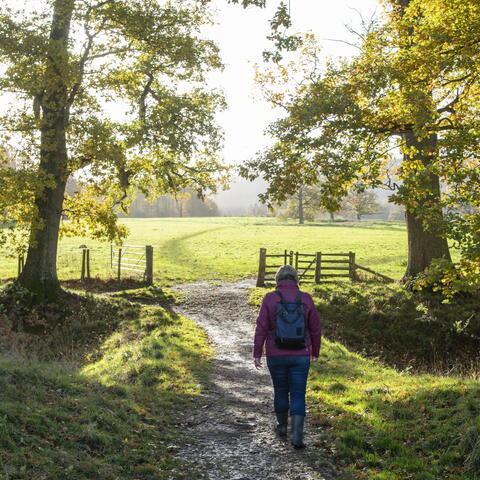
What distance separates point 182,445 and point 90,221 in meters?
12.8

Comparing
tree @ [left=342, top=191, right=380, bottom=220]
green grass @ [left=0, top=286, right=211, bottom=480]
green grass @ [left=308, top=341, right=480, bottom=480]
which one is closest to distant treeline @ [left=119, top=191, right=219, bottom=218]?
tree @ [left=342, top=191, right=380, bottom=220]

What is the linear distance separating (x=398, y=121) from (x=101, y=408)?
11458mm

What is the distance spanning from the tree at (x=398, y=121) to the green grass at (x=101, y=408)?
5750 millimetres

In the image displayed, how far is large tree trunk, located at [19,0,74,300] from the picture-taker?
47.3 ft

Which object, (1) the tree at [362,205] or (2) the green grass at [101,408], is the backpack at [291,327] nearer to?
(2) the green grass at [101,408]

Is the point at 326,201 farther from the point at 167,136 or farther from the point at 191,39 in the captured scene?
the point at 191,39

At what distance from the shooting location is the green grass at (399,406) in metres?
5.54

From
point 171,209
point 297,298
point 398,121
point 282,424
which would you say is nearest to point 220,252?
point 398,121

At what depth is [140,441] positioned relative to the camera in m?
6.21

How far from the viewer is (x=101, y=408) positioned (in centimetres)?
668

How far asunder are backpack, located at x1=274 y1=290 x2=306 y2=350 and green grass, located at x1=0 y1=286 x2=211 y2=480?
2.01 m

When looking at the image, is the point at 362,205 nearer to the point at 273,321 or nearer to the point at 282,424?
the point at 282,424

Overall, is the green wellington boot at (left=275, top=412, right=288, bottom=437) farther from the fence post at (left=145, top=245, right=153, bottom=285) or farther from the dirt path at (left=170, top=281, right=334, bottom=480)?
the fence post at (left=145, top=245, right=153, bottom=285)

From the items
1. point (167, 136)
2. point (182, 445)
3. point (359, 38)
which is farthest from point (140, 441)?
point (359, 38)
